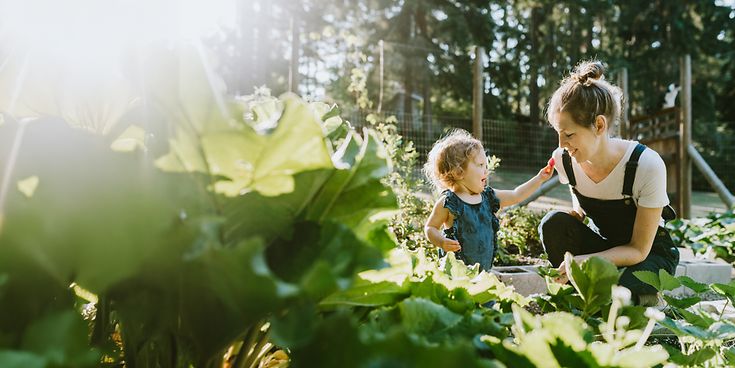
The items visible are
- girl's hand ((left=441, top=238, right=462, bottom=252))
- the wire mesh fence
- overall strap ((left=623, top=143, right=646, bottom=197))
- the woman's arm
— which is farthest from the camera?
the wire mesh fence

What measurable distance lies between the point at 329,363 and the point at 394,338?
0.18 ft

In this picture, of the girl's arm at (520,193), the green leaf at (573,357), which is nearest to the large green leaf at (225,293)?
the green leaf at (573,357)

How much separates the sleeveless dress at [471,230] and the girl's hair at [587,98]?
0.93m

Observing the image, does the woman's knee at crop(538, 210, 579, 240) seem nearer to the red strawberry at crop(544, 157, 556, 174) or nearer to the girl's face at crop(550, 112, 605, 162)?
the girl's face at crop(550, 112, 605, 162)

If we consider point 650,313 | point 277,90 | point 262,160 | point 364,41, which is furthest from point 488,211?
point 277,90

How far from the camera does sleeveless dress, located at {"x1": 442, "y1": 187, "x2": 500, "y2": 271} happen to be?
3.38m

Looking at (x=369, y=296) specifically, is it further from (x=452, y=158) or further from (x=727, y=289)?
(x=452, y=158)

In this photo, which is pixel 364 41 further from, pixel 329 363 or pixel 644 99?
pixel 329 363

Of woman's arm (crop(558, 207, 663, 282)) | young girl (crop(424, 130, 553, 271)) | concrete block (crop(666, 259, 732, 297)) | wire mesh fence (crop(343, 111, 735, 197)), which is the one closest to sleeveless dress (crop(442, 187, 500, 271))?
young girl (crop(424, 130, 553, 271))

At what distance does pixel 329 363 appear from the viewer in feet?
1.23

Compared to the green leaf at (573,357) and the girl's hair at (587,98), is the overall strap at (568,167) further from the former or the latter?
the green leaf at (573,357)

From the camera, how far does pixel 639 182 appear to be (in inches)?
94.7

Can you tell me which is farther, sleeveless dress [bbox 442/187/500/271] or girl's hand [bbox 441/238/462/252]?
sleeveless dress [bbox 442/187/500/271]

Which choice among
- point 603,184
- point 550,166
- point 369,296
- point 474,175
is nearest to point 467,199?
point 474,175
